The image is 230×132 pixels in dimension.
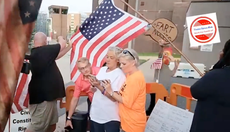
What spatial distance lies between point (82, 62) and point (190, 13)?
6.09 metres

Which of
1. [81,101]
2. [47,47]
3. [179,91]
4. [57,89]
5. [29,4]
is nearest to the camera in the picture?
[29,4]

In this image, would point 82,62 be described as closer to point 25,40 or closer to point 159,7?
point 25,40

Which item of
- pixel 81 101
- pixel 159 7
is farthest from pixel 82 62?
pixel 159 7

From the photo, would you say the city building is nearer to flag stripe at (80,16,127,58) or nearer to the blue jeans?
flag stripe at (80,16,127,58)

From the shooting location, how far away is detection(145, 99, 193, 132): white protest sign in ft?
10.8

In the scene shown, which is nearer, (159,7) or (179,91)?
(179,91)

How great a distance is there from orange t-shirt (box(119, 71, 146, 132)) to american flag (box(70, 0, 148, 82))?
75cm

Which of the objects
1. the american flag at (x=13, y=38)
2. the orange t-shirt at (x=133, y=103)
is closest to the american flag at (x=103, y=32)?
the orange t-shirt at (x=133, y=103)

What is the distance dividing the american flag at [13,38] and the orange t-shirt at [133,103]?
6.09ft

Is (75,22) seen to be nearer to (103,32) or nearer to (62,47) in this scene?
(103,32)

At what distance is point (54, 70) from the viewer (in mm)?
3117

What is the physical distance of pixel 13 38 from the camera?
2.50 ft

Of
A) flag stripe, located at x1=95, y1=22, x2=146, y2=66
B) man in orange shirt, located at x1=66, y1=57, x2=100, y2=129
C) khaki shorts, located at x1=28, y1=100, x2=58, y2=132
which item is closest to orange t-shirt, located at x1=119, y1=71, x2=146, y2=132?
man in orange shirt, located at x1=66, y1=57, x2=100, y2=129

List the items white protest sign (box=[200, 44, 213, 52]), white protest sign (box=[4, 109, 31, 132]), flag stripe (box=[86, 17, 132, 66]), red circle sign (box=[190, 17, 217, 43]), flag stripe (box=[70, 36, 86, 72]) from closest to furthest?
flag stripe (box=[86, 17, 132, 66]), flag stripe (box=[70, 36, 86, 72]), white protest sign (box=[4, 109, 31, 132]), red circle sign (box=[190, 17, 217, 43]), white protest sign (box=[200, 44, 213, 52])
